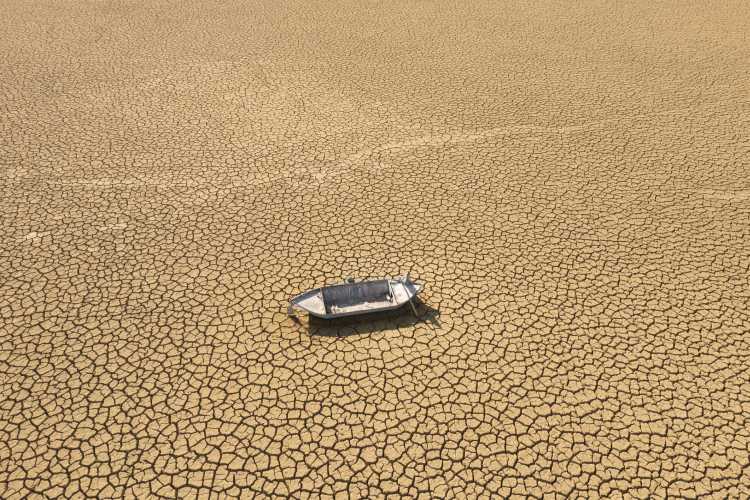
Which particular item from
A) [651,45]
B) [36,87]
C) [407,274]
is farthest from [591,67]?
[36,87]

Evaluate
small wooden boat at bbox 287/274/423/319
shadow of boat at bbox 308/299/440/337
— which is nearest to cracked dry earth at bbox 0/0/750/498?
shadow of boat at bbox 308/299/440/337

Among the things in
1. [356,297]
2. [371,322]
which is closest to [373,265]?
[356,297]

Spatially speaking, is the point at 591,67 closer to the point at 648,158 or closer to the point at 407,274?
the point at 648,158

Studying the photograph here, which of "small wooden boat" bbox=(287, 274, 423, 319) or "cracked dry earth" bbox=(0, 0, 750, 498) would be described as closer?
"cracked dry earth" bbox=(0, 0, 750, 498)

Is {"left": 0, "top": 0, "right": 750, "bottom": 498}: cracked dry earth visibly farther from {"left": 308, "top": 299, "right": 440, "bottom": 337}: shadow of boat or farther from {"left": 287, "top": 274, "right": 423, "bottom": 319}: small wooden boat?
{"left": 287, "top": 274, "right": 423, "bottom": 319}: small wooden boat

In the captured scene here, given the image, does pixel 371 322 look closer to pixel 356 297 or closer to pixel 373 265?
pixel 356 297

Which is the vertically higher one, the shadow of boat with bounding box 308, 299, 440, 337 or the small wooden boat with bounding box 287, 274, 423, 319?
the small wooden boat with bounding box 287, 274, 423, 319

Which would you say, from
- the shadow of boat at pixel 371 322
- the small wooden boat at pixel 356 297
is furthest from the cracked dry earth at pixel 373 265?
the small wooden boat at pixel 356 297
